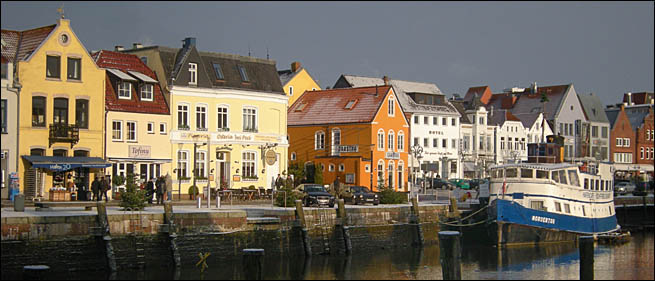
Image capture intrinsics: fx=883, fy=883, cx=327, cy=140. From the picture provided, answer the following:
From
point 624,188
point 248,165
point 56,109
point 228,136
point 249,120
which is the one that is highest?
point 249,120

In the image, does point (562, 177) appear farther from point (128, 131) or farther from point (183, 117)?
point (128, 131)

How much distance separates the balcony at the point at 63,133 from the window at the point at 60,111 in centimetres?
61

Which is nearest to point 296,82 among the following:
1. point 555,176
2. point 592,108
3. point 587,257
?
point 555,176

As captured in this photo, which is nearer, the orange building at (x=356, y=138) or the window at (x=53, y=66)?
the window at (x=53, y=66)

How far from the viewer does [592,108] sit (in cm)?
11006

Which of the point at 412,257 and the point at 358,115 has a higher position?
the point at 358,115

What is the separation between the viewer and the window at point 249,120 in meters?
58.8

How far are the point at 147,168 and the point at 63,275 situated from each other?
864 inches

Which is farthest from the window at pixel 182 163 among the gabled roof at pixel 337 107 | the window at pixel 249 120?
the gabled roof at pixel 337 107

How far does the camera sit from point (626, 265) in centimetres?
3978

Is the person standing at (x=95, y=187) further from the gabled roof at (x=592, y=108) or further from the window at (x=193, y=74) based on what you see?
the gabled roof at (x=592, y=108)

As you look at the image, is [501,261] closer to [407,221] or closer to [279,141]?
[407,221]

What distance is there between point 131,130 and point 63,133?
17.2 ft

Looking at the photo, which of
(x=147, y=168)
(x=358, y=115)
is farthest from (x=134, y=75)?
(x=358, y=115)
